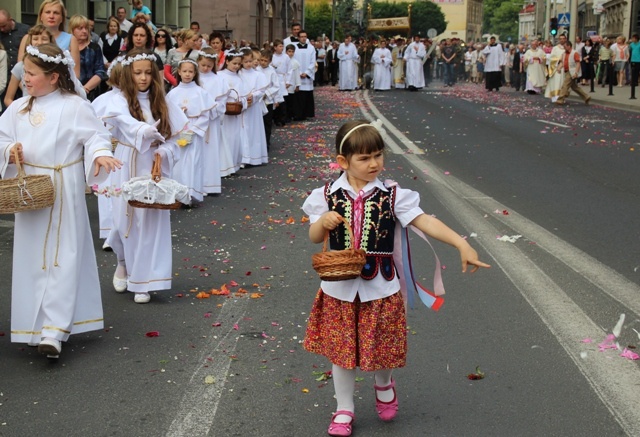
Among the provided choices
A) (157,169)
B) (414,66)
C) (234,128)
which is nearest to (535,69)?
(414,66)

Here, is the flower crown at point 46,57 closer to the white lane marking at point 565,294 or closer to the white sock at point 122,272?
the white sock at point 122,272

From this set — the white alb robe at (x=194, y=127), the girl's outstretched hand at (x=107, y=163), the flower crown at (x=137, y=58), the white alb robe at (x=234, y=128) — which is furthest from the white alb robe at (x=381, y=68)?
the girl's outstretched hand at (x=107, y=163)

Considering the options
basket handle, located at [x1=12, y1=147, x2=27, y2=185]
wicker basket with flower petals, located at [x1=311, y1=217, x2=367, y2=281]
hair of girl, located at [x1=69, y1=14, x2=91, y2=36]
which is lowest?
wicker basket with flower petals, located at [x1=311, y1=217, x2=367, y2=281]

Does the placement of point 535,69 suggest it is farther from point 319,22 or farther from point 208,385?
point 319,22

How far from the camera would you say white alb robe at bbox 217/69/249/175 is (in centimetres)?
1478

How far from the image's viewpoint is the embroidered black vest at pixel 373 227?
4.87 metres

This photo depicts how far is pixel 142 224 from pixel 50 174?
4.81 feet

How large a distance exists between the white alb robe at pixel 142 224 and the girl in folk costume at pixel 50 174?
1212 mm

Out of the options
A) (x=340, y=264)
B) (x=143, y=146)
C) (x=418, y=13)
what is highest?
(x=418, y=13)

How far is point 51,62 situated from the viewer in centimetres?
614

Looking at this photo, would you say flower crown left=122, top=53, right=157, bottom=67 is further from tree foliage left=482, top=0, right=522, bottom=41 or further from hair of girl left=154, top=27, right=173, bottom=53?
tree foliage left=482, top=0, right=522, bottom=41

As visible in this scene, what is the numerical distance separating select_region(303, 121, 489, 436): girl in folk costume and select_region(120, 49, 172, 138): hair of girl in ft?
9.77

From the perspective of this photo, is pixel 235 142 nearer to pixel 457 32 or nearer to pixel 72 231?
pixel 72 231

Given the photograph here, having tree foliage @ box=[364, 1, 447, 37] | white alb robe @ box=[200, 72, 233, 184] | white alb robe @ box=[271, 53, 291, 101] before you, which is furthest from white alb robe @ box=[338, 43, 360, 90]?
tree foliage @ box=[364, 1, 447, 37]
